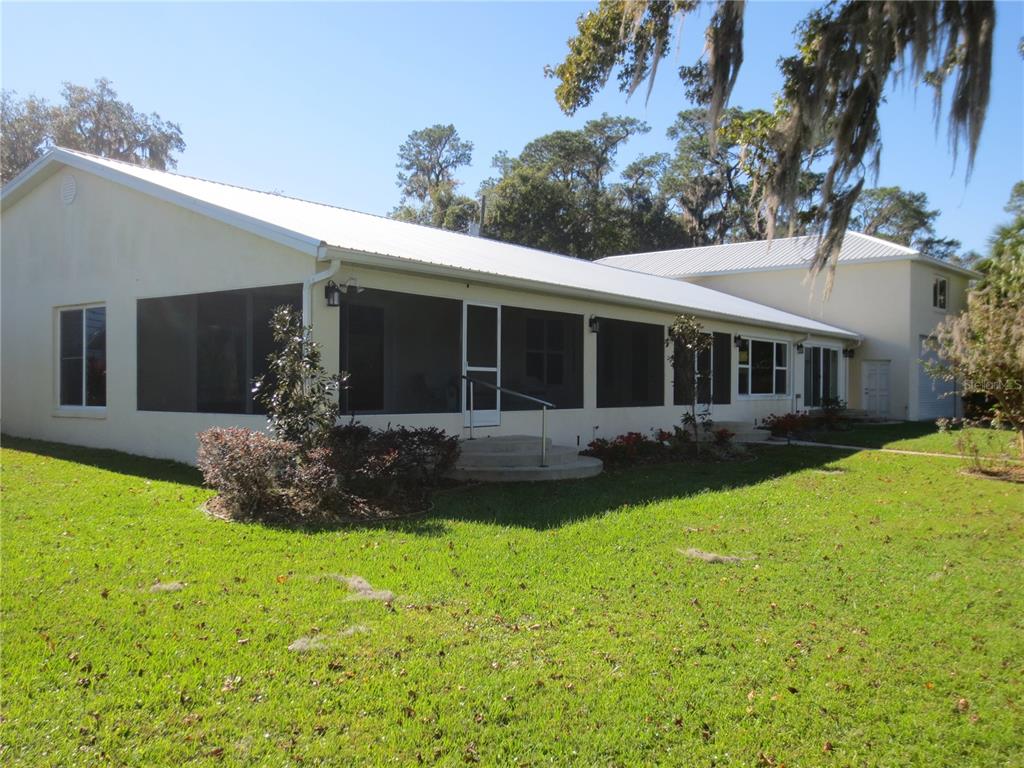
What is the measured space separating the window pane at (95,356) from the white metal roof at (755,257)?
18.0 metres

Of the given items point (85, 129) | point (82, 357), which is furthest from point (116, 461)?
point (85, 129)

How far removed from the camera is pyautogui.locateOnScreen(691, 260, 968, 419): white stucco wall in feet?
78.4

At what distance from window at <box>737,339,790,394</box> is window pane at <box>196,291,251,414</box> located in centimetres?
1208

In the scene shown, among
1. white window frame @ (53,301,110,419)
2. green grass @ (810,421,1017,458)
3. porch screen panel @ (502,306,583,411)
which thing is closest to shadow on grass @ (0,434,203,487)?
white window frame @ (53,301,110,419)

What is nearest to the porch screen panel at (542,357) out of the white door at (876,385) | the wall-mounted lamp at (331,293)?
the wall-mounted lamp at (331,293)

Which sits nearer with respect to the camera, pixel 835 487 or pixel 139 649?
pixel 139 649

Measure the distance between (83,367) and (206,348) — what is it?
3.46 m

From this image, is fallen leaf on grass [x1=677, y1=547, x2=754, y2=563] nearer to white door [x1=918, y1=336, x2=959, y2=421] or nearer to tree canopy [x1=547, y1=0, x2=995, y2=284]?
tree canopy [x1=547, y1=0, x2=995, y2=284]

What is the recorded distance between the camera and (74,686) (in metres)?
3.74

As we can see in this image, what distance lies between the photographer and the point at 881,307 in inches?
958

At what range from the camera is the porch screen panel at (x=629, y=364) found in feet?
45.2

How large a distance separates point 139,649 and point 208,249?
24.1 feet

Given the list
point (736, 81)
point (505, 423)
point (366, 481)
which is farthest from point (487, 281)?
point (736, 81)

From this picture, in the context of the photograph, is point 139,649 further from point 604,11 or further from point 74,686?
point 604,11
